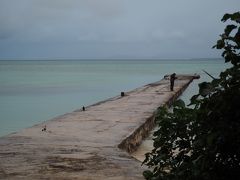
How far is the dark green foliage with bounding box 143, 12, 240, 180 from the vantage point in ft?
6.48

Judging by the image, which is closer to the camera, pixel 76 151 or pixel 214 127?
pixel 214 127

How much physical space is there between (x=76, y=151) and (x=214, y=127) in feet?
15.2

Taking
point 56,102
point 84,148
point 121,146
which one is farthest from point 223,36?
point 56,102

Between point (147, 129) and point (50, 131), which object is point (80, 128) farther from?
point (147, 129)

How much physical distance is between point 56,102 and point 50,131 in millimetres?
18954

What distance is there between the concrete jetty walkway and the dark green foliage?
2635mm

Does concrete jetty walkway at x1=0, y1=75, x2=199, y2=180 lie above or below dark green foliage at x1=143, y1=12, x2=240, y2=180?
below

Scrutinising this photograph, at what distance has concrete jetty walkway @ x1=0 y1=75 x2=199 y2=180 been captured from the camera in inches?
199

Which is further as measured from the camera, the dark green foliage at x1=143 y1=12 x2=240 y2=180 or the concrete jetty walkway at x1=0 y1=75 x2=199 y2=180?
the concrete jetty walkway at x1=0 y1=75 x2=199 y2=180

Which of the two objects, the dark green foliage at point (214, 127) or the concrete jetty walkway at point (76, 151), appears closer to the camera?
the dark green foliage at point (214, 127)

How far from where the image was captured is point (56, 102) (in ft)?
90.9

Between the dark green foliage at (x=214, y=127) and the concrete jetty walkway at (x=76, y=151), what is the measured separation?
8.64 ft

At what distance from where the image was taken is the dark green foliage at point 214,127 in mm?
1977

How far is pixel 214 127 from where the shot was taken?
2.00 meters
